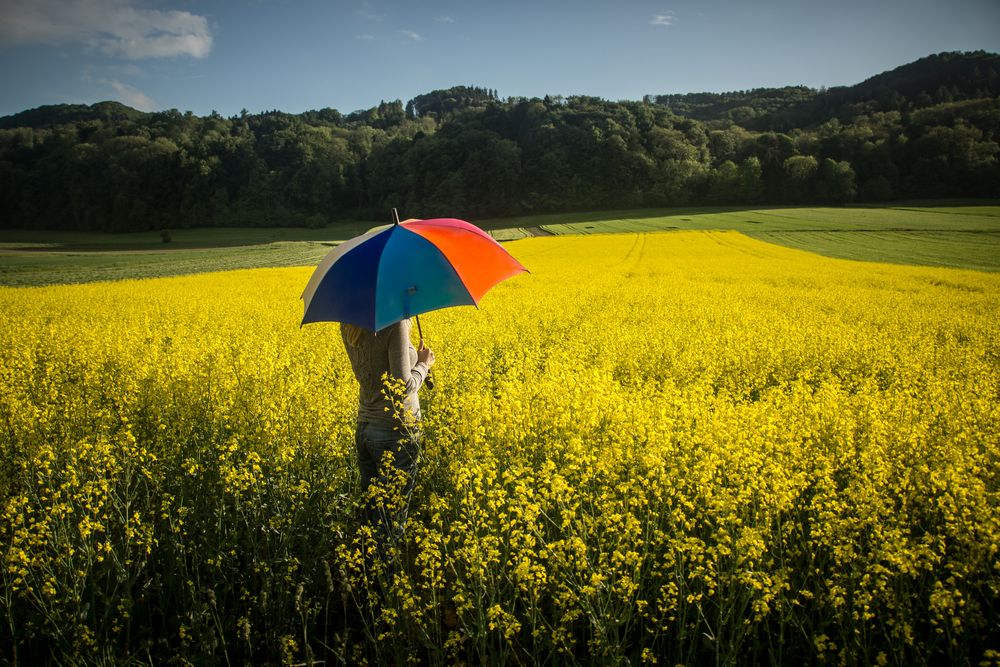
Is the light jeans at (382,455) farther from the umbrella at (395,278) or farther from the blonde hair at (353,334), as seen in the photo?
the umbrella at (395,278)

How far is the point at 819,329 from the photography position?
846 cm

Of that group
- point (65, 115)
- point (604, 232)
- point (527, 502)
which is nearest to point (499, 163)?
point (604, 232)

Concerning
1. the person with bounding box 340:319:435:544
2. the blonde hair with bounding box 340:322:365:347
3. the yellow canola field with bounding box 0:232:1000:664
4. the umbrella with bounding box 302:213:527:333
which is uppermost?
the umbrella with bounding box 302:213:527:333

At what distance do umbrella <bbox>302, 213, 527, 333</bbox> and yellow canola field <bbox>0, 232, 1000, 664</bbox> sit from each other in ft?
3.08

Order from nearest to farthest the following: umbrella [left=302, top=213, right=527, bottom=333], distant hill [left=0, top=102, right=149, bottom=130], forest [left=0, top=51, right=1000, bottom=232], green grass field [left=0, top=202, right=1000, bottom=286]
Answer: umbrella [left=302, top=213, right=527, bottom=333], green grass field [left=0, top=202, right=1000, bottom=286], forest [left=0, top=51, right=1000, bottom=232], distant hill [left=0, top=102, right=149, bottom=130]

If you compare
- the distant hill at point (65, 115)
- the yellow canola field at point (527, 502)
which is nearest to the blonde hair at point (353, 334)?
the yellow canola field at point (527, 502)

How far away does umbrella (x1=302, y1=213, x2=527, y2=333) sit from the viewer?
2.82 metres

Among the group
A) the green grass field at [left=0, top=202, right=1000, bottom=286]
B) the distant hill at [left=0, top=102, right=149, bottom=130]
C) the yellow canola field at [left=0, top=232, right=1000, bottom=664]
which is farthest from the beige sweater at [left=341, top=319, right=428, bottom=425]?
the distant hill at [left=0, top=102, right=149, bottom=130]

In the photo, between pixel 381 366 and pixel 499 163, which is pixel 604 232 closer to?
pixel 499 163

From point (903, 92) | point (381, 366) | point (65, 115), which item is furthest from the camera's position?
point (65, 115)

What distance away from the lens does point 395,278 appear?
2.91 meters

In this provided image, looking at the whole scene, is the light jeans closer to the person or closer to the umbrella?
the person

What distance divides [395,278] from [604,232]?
43205mm

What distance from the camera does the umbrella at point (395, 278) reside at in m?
2.82
